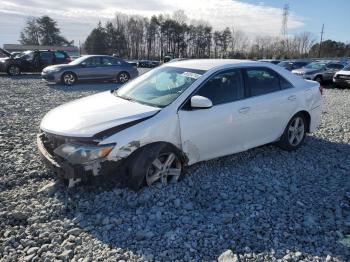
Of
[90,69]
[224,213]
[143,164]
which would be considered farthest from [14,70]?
[224,213]

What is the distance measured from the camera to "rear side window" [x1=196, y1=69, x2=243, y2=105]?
4.79 metres

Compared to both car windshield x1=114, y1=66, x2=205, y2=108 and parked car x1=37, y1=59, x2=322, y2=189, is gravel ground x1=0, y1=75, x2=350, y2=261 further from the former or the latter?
car windshield x1=114, y1=66, x2=205, y2=108

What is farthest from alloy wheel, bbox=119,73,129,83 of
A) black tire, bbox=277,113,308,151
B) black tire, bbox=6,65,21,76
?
black tire, bbox=277,113,308,151

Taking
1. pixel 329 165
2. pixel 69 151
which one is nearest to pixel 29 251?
pixel 69 151

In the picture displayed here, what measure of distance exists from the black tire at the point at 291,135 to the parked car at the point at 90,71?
510 inches

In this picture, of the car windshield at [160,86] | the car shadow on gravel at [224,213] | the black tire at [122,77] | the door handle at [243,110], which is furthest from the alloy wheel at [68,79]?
the door handle at [243,110]

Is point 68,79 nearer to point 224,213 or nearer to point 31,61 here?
point 31,61

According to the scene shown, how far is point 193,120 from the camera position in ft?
14.8

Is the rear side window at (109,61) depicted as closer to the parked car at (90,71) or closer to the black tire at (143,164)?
the parked car at (90,71)

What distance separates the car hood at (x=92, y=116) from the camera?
13.2 ft

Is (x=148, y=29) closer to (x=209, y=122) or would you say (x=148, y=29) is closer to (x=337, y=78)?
(x=337, y=78)

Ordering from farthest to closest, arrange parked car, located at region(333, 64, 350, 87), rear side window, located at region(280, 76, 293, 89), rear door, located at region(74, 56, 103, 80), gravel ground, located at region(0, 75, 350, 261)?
parked car, located at region(333, 64, 350, 87), rear door, located at region(74, 56, 103, 80), rear side window, located at region(280, 76, 293, 89), gravel ground, located at region(0, 75, 350, 261)

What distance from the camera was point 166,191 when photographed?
14.0 ft

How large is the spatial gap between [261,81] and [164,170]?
2229mm
